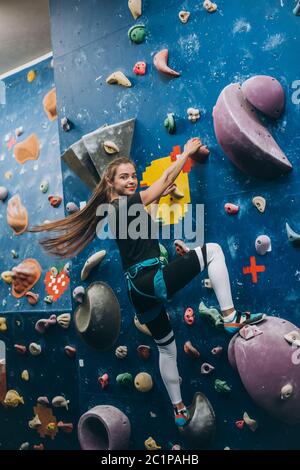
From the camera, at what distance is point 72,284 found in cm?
341

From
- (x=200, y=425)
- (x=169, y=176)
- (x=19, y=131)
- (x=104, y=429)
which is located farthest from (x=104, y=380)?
(x=19, y=131)

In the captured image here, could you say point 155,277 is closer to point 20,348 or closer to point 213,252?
point 213,252

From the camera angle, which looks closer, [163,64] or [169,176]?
[169,176]

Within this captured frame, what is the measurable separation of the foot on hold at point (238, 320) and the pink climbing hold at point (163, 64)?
4.37ft

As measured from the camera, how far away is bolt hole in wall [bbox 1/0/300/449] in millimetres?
2436

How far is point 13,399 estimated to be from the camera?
400 cm

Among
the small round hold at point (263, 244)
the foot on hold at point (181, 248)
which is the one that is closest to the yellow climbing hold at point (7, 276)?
the foot on hold at point (181, 248)

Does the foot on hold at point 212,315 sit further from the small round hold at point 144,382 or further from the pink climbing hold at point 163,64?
the pink climbing hold at point 163,64

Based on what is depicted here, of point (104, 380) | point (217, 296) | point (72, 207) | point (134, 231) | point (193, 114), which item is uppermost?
point (193, 114)

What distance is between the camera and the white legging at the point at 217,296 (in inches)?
101

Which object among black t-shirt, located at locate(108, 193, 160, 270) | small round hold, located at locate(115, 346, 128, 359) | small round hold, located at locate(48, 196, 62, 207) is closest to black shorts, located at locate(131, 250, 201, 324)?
black t-shirt, located at locate(108, 193, 160, 270)

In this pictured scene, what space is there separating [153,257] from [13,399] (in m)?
2.00

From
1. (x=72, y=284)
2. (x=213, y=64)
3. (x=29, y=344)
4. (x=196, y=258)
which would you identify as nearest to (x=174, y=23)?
(x=213, y=64)

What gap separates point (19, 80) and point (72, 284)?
2.40 metres
